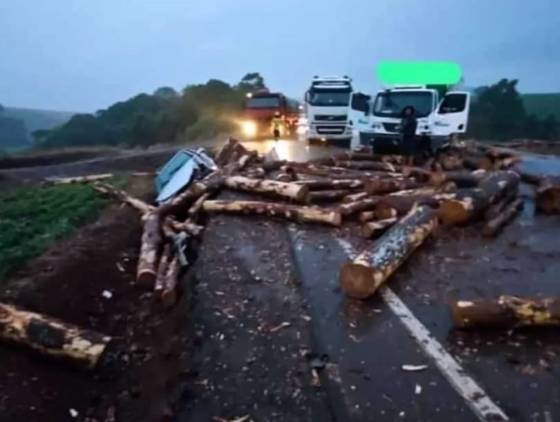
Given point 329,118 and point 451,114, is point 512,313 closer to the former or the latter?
point 451,114

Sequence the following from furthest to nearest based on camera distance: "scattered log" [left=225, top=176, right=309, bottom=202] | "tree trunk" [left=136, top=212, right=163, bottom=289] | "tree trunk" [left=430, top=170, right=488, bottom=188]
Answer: "tree trunk" [left=430, top=170, right=488, bottom=188] < "scattered log" [left=225, top=176, right=309, bottom=202] < "tree trunk" [left=136, top=212, right=163, bottom=289]

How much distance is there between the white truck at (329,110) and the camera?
27703 millimetres

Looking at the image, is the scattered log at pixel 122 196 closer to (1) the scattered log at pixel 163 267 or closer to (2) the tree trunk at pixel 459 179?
(1) the scattered log at pixel 163 267

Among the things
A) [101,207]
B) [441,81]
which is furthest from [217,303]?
[441,81]

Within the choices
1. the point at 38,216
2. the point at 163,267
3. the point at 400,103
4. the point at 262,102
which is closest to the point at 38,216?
the point at 38,216

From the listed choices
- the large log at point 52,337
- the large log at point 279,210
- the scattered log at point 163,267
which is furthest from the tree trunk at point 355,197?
the large log at point 52,337

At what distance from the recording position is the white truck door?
1883 centimetres

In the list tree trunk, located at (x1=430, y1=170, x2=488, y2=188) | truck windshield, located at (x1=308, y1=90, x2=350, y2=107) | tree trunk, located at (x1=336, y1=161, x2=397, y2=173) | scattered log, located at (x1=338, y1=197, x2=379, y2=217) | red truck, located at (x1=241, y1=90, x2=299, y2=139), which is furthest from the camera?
red truck, located at (x1=241, y1=90, x2=299, y2=139)

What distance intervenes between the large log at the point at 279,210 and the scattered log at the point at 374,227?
662 millimetres

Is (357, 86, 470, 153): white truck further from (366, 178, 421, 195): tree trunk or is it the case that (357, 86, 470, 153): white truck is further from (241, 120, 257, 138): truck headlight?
(241, 120, 257, 138): truck headlight

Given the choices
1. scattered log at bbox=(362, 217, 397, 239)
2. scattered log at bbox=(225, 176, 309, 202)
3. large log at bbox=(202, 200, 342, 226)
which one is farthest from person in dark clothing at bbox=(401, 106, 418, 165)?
scattered log at bbox=(362, 217, 397, 239)

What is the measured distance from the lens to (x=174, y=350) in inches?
249

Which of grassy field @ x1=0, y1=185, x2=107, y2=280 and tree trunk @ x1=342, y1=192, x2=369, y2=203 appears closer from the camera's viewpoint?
grassy field @ x1=0, y1=185, x2=107, y2=280

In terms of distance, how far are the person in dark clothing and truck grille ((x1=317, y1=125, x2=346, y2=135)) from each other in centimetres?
1036
